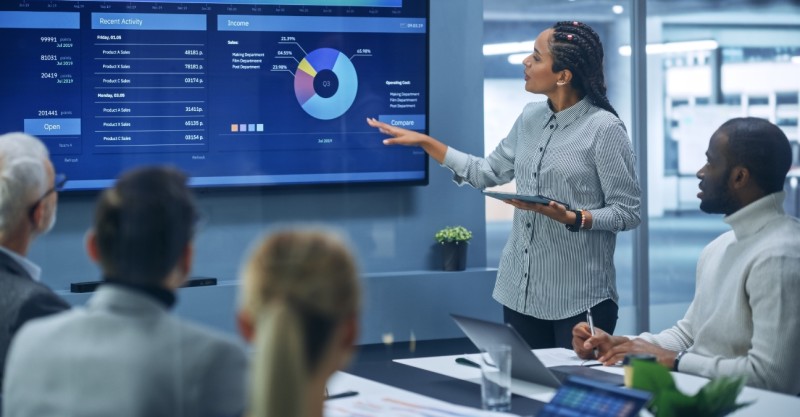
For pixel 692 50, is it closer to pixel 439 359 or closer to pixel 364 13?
pixel 364 13

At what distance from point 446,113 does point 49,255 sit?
178cm

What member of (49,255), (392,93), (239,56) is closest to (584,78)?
(392,93)

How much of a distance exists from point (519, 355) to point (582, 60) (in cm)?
146

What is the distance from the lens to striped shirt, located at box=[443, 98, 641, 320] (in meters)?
3.37

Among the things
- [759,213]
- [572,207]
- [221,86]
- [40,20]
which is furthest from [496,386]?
[40,20]

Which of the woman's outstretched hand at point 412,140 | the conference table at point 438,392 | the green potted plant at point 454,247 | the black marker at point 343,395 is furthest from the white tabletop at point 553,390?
the green potted plant at point 454,247

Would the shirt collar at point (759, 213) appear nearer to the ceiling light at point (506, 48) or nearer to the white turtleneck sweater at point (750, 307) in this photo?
the white turtleneck sweater at point (750, 307)

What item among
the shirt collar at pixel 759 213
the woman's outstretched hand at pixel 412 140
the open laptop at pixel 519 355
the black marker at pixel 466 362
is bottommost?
the black marker at pixel 466 362

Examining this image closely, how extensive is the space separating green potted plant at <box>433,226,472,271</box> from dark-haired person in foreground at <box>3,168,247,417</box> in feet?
10.5

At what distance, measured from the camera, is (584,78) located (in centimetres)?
346

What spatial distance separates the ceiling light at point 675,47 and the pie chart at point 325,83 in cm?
170

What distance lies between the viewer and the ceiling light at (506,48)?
16.1 feet

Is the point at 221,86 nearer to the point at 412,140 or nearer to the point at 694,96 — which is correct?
the point at 412,140

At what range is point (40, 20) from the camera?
3906 mm
